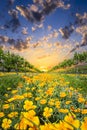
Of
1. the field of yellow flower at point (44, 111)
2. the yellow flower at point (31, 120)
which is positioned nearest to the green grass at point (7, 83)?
the field of yellow flower at point (44, 111)

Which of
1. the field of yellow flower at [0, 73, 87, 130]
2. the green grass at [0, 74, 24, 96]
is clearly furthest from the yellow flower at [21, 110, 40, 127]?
the green grass at [0, 74, 24, 96]

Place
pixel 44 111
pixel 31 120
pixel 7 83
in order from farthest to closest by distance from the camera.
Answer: pixel 7 83, pixel 44 111, pixel 31 120

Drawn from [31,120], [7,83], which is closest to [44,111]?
[31,120]

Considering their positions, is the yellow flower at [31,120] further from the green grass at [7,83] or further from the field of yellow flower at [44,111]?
the green grass at [7,83]

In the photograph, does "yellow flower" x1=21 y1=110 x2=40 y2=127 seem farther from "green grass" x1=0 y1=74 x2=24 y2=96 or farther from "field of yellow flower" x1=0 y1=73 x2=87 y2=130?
"green grass" x1=0 y1=74 x2=24 y2=96

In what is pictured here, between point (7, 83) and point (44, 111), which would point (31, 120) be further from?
point (7, 83)

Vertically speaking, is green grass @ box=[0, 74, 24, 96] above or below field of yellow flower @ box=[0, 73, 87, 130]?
above

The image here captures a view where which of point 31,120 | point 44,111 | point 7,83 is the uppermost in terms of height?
point 7,83

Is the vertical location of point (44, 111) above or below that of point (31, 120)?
below

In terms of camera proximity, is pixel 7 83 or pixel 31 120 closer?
pixel 31 120

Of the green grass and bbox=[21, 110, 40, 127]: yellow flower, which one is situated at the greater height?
the green grass

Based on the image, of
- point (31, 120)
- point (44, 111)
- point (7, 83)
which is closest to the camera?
point (31, 120)

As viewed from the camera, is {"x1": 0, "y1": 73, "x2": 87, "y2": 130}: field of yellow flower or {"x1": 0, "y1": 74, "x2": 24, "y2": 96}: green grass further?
{"x1": 0, "y1": 74, "x2": 24, "y2": 96}: green grass

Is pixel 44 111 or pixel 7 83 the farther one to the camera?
pixel 7 83
